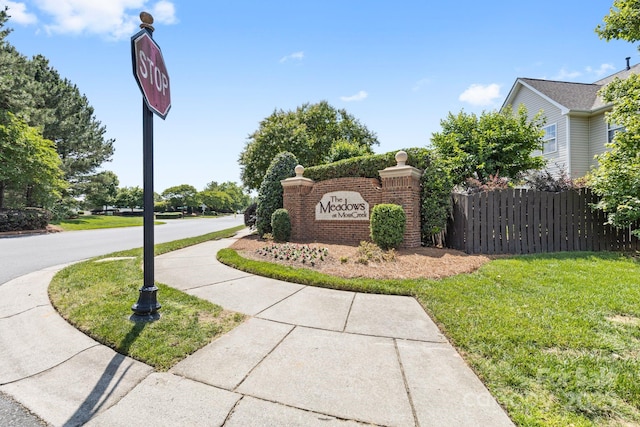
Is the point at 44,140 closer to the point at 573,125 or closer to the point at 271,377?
the point at 271,377

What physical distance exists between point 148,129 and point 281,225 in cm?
604

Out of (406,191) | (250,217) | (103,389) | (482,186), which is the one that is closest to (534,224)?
(482,186)

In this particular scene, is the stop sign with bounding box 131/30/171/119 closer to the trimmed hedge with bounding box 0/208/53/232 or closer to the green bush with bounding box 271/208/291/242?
the green bush with bounding box 271/208/291/242

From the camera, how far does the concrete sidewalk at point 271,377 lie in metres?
1.83

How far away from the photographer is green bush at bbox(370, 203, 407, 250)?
682 centimetres

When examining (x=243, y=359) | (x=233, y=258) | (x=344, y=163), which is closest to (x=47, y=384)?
(x=243, y=359)

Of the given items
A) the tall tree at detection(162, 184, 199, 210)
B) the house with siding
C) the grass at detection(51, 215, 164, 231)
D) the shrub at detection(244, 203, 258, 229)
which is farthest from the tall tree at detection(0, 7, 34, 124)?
the tall tree at detection(162, 184, 199, 210)

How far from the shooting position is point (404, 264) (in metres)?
5.73

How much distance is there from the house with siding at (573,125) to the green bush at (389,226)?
34.9ft

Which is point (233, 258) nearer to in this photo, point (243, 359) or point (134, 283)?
point (134, 283)

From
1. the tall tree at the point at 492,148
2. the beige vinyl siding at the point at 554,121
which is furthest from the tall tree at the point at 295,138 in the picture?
the beige vinyl siding at the point at 554,121

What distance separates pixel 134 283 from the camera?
15.1ft

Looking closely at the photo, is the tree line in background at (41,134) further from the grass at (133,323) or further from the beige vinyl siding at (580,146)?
the beige vinyl siding at (580,146)

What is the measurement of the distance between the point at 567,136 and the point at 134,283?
18.3 m
